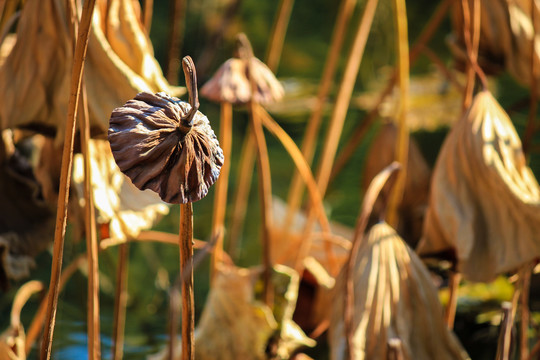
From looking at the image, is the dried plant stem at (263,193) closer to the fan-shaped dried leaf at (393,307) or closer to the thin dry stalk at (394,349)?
the fan-shaped dried leaf at (393,307)

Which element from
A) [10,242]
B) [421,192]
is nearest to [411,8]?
[421,192]

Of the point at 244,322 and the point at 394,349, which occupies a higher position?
the point at 394,349

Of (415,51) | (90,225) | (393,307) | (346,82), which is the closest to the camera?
(90,225)

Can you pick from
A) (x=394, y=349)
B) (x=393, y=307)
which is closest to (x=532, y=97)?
(x=393, y=307)

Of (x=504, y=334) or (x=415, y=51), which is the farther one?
(x=415, y=51)

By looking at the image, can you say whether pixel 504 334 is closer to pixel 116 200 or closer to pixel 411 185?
pixel 116 200

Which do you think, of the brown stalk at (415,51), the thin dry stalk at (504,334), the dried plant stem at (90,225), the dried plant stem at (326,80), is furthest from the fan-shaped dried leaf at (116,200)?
the brown stalk at (415,51)

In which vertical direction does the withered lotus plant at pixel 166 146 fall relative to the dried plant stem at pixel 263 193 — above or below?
above
